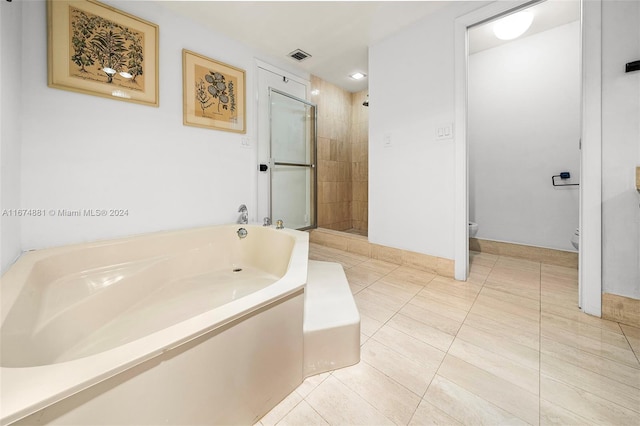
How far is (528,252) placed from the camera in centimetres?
255

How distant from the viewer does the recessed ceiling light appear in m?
2.09

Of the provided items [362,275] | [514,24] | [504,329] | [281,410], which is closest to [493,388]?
[504,329]

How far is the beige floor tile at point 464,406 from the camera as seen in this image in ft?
2.75

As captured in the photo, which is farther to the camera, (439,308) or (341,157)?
(341,157)

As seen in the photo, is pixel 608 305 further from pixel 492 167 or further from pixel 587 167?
pixel 492 167

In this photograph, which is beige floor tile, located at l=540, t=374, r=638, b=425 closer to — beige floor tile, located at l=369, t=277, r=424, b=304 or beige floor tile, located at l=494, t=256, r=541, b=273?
beige floor tile, located at l=369, t=277, r=424, b=304

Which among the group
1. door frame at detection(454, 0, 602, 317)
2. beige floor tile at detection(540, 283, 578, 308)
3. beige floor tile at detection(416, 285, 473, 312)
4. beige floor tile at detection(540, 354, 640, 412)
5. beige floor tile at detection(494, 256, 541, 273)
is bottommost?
beige floor tile at detection(540, 354, 640, 412)

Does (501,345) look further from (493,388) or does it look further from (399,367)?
(399,367)

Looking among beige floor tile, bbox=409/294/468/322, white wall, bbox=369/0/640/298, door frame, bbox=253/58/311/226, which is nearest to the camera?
white wall, bbox=369/0/640/298

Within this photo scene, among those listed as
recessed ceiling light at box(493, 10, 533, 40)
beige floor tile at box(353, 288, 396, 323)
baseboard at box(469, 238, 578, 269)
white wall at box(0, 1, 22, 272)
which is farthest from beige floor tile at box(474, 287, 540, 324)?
white wall at box(0, 1, 22, 272)

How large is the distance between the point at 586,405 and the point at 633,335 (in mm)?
777

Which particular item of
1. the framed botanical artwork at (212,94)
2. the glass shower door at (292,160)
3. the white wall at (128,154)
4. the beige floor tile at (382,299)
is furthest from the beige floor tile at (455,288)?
the framed botanical artwork at (212,94)

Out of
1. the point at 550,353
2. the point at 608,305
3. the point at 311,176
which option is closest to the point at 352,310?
the point at 550,353

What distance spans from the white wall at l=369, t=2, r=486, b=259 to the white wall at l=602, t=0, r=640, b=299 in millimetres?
826
